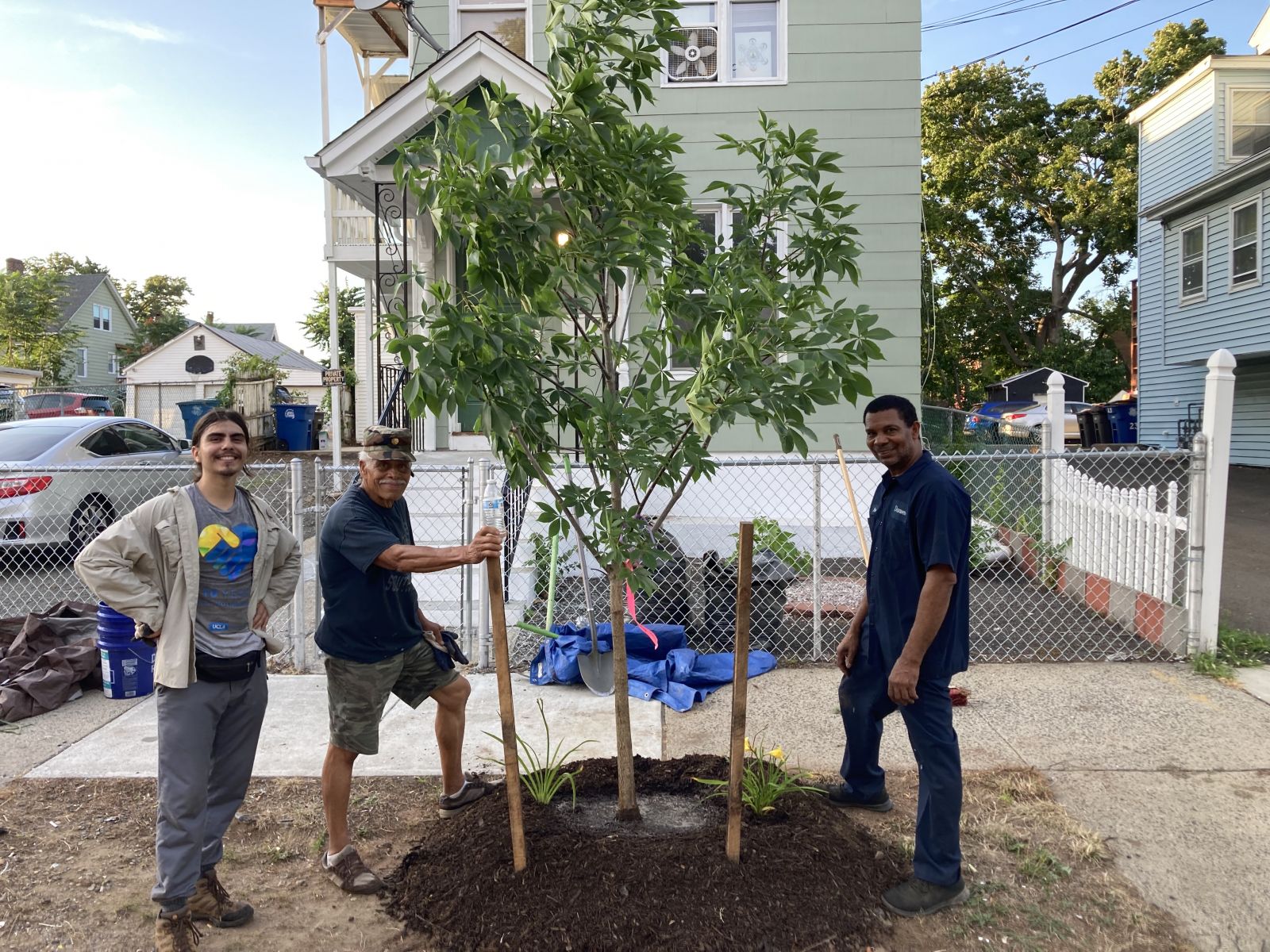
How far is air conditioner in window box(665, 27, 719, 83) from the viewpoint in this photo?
10570mm

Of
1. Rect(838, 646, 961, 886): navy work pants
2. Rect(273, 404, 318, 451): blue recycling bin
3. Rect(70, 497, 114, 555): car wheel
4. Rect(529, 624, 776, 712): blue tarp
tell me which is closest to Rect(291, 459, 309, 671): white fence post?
Rect(529, 624, 776, 712): blue tarp

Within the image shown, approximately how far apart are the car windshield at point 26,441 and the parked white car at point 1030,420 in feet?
58.0

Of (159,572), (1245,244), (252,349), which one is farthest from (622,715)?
(252,349)

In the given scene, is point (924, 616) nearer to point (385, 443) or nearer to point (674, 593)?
point (385, 443)

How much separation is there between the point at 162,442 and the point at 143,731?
6937mm

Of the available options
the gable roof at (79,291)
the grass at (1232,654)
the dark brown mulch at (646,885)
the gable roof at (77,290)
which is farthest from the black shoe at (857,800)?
the gable roof at (77,290)

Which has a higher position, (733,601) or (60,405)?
(60,405)

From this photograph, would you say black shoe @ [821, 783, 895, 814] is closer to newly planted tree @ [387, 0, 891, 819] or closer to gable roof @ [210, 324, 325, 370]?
newly planted tree @ [387, 0, 891, 819]

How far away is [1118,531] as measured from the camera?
675 cm

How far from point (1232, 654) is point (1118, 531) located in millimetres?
1167

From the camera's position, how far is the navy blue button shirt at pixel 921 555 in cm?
307

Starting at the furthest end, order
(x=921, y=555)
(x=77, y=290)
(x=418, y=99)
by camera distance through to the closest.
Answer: (x=77, y=290)
(x=418, y=99)
(x=921, y=555)

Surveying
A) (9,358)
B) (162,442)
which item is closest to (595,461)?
(162,442)

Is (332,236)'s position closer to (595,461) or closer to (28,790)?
(28,790)
